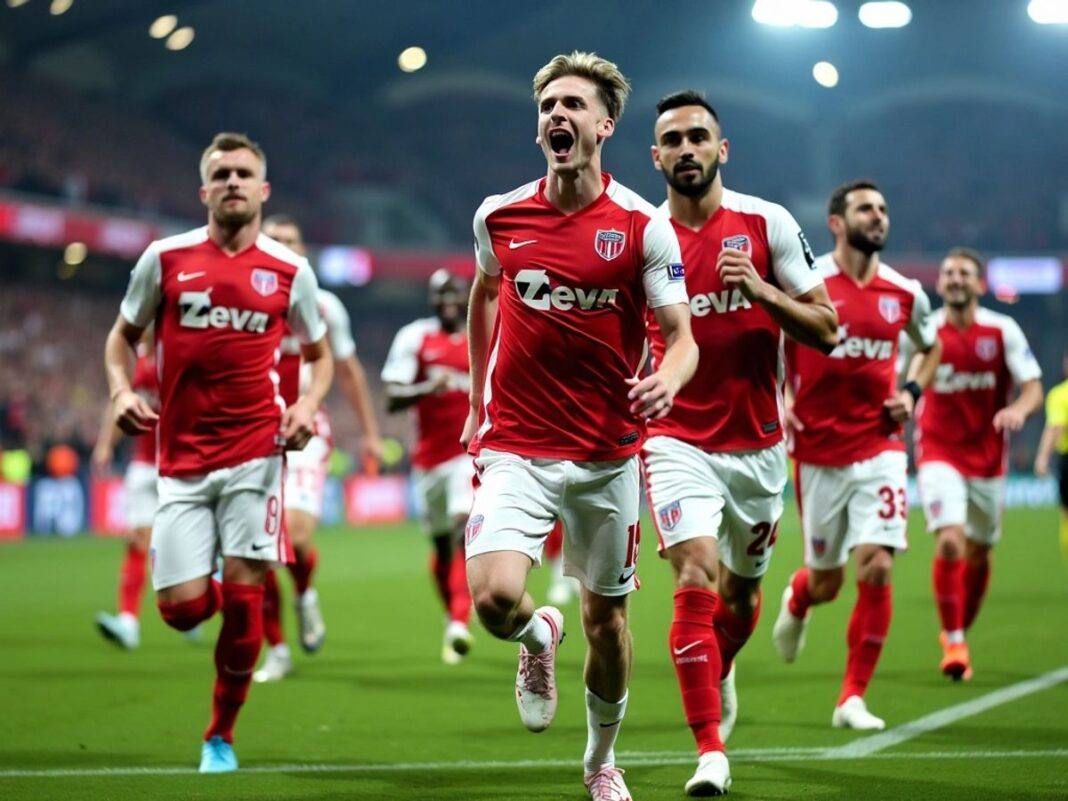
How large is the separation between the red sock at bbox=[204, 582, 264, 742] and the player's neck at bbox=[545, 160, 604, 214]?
2208 mm

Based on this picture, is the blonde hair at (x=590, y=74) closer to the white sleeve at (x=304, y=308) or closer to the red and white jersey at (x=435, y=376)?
the white sleeve at (x=304, y=308)

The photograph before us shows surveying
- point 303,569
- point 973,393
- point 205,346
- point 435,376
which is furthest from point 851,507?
point 435,376

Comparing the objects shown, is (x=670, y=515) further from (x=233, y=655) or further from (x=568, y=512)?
(x=233, y=655)

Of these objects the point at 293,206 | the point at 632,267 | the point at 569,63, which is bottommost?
the point at 632,267

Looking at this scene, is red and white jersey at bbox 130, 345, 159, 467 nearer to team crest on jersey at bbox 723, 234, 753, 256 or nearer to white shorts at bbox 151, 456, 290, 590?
white shorts at bbox 151, 456, 290, 590

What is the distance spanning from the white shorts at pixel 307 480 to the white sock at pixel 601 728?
4.23 meters

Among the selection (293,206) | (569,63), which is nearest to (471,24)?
(293,206)

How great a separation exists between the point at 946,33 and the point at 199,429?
43.8 metres

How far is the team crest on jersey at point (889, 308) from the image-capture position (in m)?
7.70

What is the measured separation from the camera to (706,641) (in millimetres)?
5695

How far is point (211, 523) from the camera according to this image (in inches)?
253

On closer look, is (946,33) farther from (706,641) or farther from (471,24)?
(706,641)

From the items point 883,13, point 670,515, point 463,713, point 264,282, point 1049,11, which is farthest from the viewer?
point 1049,11

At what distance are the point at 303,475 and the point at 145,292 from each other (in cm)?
321
